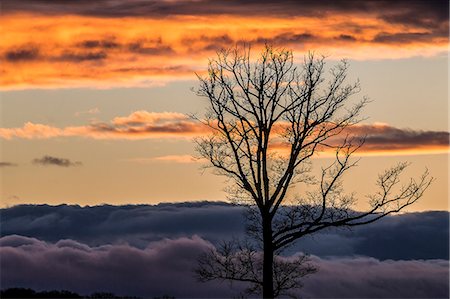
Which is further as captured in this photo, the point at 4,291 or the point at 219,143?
the point at 219,143

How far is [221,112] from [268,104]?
2.58 m

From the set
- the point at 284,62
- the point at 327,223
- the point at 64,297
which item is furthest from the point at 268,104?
the point at 64,297

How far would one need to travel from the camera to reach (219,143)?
169 feet

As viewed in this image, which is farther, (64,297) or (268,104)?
(268,104)

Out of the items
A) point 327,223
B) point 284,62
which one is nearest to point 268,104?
point 284,62

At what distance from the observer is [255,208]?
50812 mm

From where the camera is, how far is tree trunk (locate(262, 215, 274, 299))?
1967 inches

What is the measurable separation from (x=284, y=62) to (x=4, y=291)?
17803 millimetres

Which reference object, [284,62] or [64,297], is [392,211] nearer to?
[284,62]

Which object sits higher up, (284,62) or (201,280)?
(284,62)

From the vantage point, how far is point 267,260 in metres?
50.2

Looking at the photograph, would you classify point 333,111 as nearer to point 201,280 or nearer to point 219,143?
point 219,143

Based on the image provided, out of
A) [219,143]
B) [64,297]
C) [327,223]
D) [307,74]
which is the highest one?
[307,74]

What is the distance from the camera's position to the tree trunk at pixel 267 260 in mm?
49969
